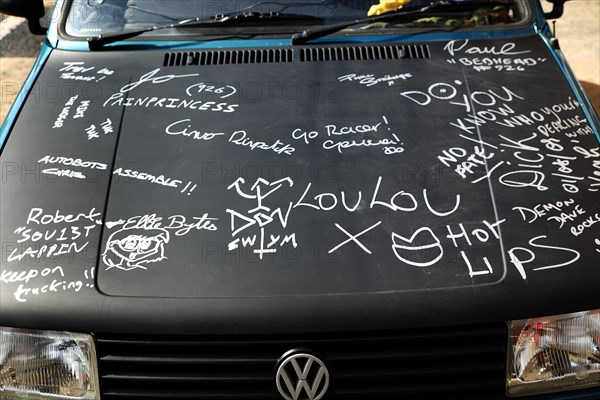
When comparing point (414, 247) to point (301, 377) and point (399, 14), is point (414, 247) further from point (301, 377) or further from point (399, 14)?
point (399, 14)

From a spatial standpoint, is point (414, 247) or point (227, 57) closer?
point (414, 247)

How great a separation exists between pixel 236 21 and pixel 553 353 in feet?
6.33

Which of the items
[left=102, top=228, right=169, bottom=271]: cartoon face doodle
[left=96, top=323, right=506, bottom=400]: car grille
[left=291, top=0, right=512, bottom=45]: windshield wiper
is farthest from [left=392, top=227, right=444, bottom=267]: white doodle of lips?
[left=291, top=0, right=512, bottom=45]: windshield wiper

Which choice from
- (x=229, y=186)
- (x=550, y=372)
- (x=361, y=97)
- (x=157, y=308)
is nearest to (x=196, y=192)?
(x=229, y=186)

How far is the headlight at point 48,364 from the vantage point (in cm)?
271

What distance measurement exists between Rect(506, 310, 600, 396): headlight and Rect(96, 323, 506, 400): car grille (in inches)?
1.8

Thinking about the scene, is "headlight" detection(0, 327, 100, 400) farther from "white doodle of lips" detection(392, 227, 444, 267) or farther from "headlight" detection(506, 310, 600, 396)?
"headlight" detection(506, 310, 600, 396)

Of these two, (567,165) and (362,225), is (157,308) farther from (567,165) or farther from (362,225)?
(567,165)

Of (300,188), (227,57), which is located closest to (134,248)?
(300,188)

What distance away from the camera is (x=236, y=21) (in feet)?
12.5

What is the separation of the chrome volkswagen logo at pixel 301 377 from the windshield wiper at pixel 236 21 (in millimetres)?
1702

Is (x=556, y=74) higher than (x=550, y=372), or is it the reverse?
(x=556, y=74)

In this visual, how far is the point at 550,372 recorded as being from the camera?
108 inches

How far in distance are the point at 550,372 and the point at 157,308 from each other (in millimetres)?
1203
